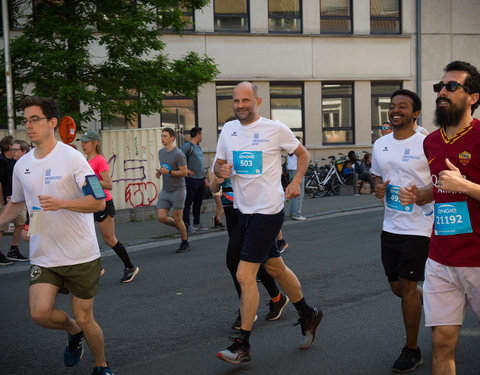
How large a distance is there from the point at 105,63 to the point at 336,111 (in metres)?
12.4

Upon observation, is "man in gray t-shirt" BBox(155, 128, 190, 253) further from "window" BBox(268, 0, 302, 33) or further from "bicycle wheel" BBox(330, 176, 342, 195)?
"window" BBox(268, 0, 302, 33)

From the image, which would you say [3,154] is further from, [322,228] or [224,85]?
[224,85]

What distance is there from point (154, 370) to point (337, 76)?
21.2 m

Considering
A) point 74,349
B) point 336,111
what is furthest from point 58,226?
point 336,111

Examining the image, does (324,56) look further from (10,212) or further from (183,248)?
(10,212)

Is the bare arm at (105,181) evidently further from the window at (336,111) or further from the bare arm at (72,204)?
the window at (336,111)

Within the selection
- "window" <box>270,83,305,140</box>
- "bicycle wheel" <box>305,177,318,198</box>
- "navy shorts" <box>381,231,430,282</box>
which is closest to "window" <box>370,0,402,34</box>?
"window" <box>270,83,305,140</box>

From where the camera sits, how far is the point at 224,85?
23.3 m

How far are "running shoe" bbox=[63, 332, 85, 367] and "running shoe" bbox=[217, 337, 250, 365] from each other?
1.00 m

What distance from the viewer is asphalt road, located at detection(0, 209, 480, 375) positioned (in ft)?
15.6

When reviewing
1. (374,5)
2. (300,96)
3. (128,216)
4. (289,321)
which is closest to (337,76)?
(300,96)

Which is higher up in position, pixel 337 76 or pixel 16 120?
pixel 337 76

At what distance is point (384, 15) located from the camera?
2539cm

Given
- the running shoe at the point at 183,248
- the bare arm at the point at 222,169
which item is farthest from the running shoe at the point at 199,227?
the bare arm at the point at 222,169
